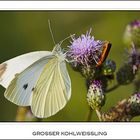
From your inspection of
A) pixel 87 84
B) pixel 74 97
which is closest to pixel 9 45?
pixel 74 97

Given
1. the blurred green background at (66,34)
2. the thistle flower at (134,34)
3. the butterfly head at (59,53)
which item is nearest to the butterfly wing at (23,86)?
the butterfly head at (59,53)

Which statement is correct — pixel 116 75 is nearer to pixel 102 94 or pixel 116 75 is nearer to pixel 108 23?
pixel 102 94

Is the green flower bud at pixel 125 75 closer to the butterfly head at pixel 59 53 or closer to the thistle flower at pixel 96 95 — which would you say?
the thistle flower at pixel 96 95

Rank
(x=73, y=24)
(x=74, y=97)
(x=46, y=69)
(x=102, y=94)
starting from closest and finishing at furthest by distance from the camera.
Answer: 1. (x=102, y=94)
2. (x=46, y=69)
3. (x=74, y=97)
4. (x=73, y=24)

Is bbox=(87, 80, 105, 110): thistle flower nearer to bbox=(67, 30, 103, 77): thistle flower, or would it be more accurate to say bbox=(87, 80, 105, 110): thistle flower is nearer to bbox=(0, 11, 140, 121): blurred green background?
bbox=(67, 30, 103, 77): thistle flower

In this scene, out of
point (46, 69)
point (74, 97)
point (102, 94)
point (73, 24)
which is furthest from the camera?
point (73, 24)

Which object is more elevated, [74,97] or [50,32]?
[50,32]

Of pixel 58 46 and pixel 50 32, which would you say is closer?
pixel 58 46
